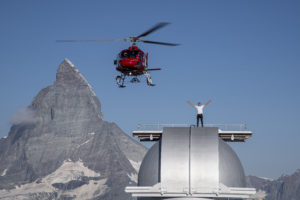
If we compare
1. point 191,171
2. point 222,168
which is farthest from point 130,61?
point 191,171

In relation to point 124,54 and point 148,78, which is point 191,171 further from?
point 148,78

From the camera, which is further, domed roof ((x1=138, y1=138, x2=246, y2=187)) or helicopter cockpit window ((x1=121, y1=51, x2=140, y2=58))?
helicopter cockpit window ((x1=121, y1=51, x2=140, y2=58))

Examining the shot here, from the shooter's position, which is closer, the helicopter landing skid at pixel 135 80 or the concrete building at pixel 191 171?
the concrete building at pixel 191 171

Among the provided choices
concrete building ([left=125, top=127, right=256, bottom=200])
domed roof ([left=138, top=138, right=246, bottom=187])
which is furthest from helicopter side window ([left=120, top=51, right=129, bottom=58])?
concrete building ([left=125, top=127, right=256, bottom=200])

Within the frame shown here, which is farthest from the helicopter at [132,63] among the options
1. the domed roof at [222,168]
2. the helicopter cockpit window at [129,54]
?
the domed roof at [222,168]

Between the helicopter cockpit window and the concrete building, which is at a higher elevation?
the helicopter cockpit window

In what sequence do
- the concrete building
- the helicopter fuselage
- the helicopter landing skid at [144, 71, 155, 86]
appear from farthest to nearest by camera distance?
1. the helicopter landing skid at [144, 71, 155, 86]
2. the helicopter fuselage
3. the concrete building

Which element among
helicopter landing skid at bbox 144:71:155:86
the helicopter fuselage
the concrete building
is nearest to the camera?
the concrete building

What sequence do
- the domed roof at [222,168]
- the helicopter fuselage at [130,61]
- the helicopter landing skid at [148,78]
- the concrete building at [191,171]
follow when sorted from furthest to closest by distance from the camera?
1. the helicopter landing skid at [148,78]
2. the helicopter fuselage at [130,61]
3. the domed roof at [222,168]
4. the concrete building at [191,171]

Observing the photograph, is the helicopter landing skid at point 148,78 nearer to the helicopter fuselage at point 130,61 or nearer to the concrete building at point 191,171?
the helicopter fuselage at point 130,61

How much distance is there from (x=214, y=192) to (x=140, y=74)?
29.2m

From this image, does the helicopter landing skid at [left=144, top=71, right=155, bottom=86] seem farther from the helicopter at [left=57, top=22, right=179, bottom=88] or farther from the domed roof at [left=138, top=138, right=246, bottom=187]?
the domed roof at [left=138, top=138, right=246, bottom=187]

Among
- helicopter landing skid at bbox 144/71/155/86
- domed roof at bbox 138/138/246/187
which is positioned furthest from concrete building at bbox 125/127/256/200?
helicopter landing skid at bbox 144/71/155/86

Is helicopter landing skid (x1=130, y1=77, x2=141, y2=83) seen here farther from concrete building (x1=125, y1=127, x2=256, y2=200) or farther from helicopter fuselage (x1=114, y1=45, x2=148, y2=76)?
concrete building (x1=125, y1=127, x2=256, y2=200)
